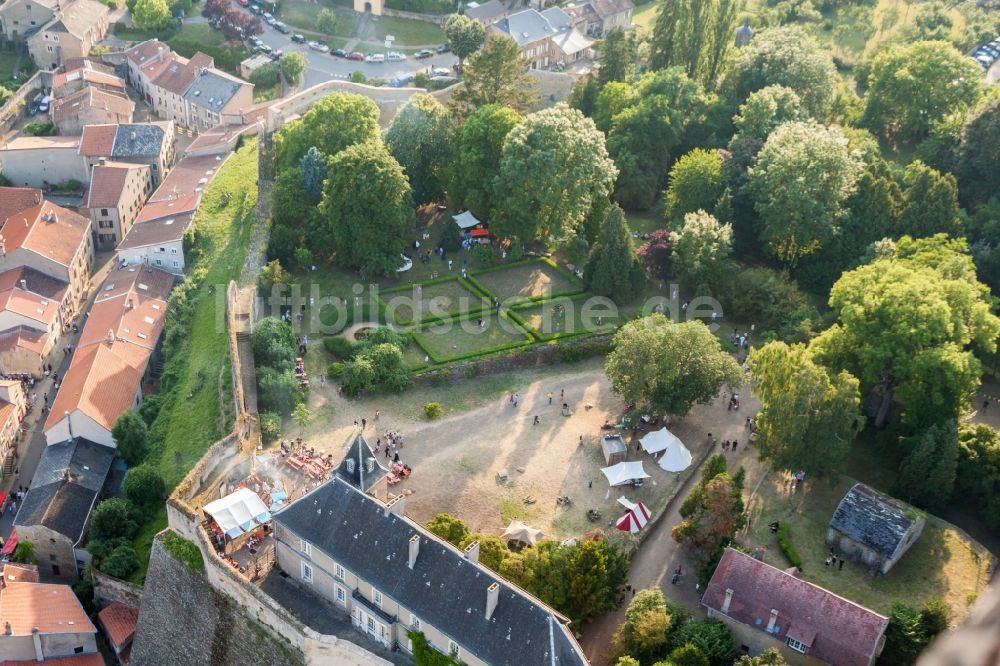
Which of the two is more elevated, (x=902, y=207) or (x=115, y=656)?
(x=902, y=207)

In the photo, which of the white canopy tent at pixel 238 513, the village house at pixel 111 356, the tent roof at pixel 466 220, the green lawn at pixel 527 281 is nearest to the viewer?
the white canopy tent at pixel 238 513

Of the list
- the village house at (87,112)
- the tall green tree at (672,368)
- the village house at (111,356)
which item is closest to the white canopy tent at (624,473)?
the tall green tree at (672,368)

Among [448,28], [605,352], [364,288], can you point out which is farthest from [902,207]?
[448,28]

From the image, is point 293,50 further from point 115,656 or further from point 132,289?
point 115,656

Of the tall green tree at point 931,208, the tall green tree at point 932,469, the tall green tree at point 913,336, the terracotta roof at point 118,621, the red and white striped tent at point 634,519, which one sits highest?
the tall green tree at point 931,208

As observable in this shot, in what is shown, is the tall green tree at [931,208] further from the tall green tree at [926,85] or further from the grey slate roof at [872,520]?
the grey slate roof at [872,520]

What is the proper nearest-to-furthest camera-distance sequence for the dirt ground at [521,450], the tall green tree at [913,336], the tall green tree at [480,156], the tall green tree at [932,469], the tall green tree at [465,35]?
the tall green tree at [932,469] → the dirt ground at [521,450] → the tall green tree at [913,336] → the tall green tree at [480,156] → the tall green tree at [465,35]
